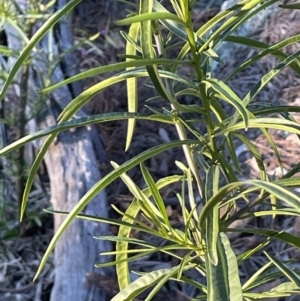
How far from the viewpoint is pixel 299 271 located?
833 millimetres

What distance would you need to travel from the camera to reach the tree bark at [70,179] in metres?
1.78

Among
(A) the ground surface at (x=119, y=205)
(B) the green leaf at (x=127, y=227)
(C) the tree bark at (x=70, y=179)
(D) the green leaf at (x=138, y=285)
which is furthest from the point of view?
(A) the ground surface at (x=119, y=205)

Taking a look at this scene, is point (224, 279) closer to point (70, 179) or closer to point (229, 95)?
point (229, 95)

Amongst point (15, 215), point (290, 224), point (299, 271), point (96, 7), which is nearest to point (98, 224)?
point (15, 215)

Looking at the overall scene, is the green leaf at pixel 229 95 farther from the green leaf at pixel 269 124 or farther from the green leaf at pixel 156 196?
the green leaf at pixel 156 196

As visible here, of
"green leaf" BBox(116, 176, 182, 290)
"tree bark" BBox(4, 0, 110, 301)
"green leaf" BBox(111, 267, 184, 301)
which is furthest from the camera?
"tree bark" BBox(4, 0, 110, 301)

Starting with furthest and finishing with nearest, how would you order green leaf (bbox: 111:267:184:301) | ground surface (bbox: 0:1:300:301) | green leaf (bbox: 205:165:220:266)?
ground surface (bbox: 0:1:300:301), green leaf (bbox: 111:267:184:301), green leaf (bbox: 205:165:220:266)

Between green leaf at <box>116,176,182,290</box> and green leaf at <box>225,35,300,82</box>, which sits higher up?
green leaf at <box>225,35,300,82</box>

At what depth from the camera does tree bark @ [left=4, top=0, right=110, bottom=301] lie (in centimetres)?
178

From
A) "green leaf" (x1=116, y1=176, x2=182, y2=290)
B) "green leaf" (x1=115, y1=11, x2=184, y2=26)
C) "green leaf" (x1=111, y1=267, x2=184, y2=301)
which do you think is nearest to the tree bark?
"green leaf" (x1=116, y1=176, x2=182, y2=290)

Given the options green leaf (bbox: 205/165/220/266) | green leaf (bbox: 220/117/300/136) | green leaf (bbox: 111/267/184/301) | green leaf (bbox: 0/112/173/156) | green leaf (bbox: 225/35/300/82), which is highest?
green leaf (bbox: 225/35/300/82)

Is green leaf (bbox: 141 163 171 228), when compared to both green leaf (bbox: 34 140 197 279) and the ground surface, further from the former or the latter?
the ground surface

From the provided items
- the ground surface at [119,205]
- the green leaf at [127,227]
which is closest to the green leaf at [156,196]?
the green leaf at [127,227]

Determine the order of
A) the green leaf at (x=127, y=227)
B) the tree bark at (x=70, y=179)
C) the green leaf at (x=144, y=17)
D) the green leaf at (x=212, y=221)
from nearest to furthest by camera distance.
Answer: the green leaf at (x=144, y=17), the green leaf at (x=212, y=221), the green leaf at (x=127, y=227), the tree bark at (x=70, y=179)
